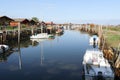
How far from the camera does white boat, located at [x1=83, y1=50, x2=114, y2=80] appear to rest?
895 inches

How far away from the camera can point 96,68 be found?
2434 cm

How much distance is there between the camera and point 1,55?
4044cm

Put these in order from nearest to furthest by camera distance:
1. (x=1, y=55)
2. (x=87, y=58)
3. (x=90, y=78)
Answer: (x=90, y=78) < (x=87, y=58) < (x=1, y=55)

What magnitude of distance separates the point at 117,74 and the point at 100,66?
→ 6.88ft

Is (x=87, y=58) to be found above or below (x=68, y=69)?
above

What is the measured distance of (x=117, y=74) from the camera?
24016 millimetres

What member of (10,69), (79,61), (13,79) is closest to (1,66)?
(10,69)

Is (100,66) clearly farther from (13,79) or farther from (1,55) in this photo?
(1,55)

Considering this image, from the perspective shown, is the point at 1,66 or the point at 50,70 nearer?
the point at 50,70

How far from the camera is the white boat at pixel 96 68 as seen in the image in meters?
22.7

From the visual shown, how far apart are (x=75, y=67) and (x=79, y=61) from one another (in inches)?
183

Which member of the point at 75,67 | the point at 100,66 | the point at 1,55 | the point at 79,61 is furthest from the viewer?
the point at 1,55

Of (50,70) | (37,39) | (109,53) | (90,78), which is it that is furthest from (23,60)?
(37,39)

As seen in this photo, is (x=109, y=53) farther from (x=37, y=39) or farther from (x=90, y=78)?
(x=37, y=39)
